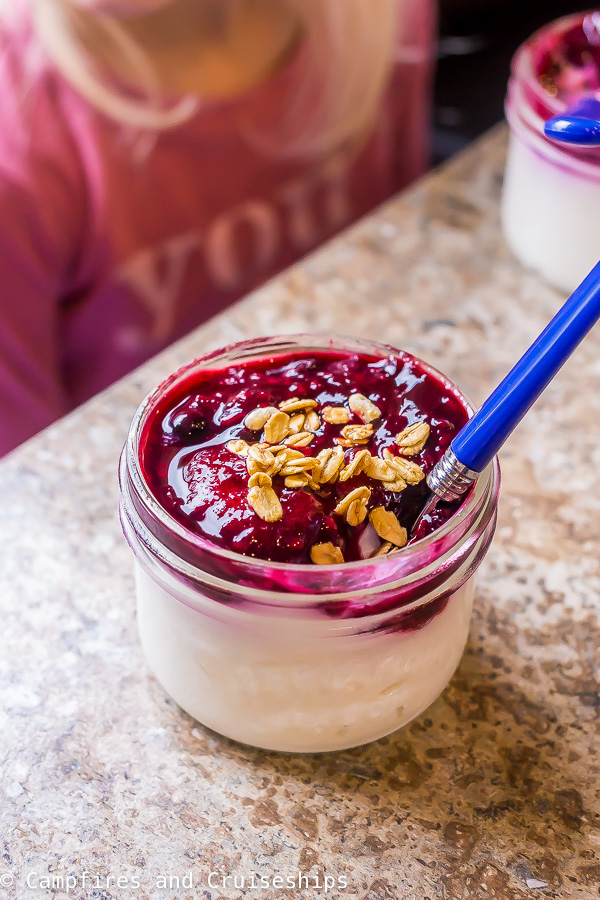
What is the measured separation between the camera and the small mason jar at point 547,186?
1.00 m

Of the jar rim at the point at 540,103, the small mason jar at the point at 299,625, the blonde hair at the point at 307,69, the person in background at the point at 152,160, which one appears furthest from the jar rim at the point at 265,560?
the blonde hair at the point at 307,69

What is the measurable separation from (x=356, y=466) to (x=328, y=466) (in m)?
0.02

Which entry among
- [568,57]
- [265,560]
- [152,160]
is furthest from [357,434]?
[152,160]

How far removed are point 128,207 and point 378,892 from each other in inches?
39.4

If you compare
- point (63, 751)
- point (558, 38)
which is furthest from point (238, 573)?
point (558, 38)

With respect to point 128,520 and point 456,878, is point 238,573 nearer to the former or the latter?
point 128,520

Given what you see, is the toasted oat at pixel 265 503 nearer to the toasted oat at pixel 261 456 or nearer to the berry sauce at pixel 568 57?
the toasted oat at pixel 261 456

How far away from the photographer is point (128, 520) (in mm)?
645

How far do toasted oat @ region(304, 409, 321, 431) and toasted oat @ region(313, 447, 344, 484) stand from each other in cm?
4

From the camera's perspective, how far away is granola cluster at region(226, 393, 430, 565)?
0.60 meters

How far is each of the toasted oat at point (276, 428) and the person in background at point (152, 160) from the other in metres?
0.69

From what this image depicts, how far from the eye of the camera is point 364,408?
2.25 feet

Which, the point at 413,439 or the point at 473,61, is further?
the point at 473,61

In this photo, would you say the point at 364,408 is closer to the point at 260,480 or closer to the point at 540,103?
the point at 260,480
